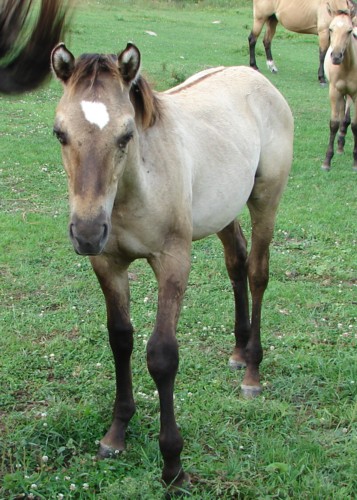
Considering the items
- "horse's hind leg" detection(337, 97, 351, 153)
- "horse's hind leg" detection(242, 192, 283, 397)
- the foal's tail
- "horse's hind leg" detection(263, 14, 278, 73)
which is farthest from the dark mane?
"horse's hind leg" detection(263, 14, 278, 73)

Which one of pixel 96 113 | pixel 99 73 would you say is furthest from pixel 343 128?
pixel 96 113

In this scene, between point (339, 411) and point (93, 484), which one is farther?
point (339, 411)

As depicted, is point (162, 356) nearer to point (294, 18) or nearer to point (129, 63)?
point (129, 63)

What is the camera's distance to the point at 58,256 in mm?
5820

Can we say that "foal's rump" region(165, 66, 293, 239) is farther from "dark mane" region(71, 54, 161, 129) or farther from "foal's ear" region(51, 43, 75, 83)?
"foal's ear" region(51, 43, 75, 83)

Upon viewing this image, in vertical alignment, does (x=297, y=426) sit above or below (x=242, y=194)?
below

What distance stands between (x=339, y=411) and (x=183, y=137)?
177 centimetres

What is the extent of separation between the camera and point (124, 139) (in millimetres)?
2646

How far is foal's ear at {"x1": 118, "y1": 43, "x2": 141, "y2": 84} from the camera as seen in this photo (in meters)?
2.68

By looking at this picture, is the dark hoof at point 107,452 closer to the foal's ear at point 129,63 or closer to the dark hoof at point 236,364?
the dark hoof at point 236,364

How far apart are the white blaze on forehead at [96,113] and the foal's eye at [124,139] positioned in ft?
0.28

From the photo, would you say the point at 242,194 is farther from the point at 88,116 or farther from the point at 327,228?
the point at 327,228

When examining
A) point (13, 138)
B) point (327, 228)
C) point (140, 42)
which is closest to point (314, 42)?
point (140, 42)

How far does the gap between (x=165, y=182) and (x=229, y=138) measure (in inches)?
32.3
